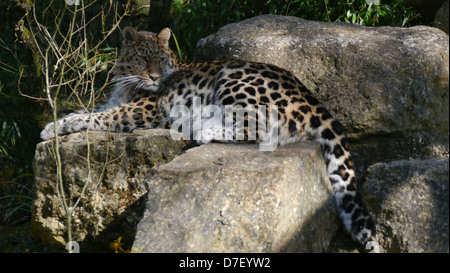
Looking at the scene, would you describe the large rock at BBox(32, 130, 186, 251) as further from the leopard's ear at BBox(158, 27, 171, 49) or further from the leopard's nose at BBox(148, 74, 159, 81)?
Result: the leopard's ear at BBox(158, 27, 171, 49)

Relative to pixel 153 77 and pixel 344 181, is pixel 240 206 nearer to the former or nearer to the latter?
pixel 344 181

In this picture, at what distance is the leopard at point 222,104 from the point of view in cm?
526

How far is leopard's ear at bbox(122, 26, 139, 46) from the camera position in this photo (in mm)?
6805

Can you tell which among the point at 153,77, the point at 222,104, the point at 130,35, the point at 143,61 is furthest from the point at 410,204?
the point at 130,35

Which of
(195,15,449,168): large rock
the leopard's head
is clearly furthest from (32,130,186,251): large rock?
(195,15,449,168): large rock

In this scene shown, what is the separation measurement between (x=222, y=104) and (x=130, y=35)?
168 centimetres

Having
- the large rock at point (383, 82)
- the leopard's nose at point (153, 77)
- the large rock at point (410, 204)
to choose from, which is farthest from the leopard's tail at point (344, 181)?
the leopard's nose at point (153, 77)

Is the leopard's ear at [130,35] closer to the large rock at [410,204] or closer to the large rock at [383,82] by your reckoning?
the large rock at [383,82]

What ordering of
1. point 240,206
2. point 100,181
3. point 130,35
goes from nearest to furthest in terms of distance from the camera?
point 240,206, point 100,181, point 130,35

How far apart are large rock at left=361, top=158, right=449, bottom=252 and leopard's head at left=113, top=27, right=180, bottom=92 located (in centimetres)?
295

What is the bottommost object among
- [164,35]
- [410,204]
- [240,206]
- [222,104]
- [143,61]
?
[410,204]

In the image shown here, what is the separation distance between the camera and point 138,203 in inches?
232

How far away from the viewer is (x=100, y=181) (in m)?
5.74
